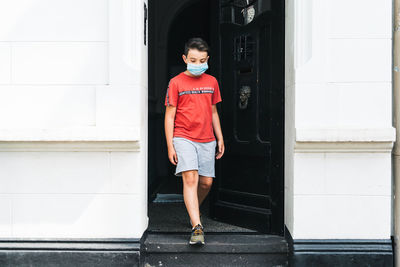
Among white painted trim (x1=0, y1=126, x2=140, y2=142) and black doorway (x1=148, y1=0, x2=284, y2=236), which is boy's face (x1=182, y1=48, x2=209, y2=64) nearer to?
black doorway (x1=148, y1=0, x2=284, y2=236)

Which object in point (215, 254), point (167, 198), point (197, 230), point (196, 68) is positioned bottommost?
point (215, 254)

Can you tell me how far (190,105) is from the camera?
320 centimetres

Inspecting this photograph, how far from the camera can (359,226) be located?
3.01 meters

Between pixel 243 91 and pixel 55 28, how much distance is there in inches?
68.6

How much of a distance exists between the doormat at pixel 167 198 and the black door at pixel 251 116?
112 centimetres

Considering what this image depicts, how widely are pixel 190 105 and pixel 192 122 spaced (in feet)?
0.48

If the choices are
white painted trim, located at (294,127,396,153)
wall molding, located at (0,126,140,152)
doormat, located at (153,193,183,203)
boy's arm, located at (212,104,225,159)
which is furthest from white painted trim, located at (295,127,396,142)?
doormat, located at (153,193,183,203)

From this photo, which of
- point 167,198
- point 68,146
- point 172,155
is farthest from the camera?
point 167,198

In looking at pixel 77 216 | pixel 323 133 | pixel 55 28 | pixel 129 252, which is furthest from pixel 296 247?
pixel 55 28

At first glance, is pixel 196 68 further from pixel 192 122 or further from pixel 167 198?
pixel 167 198

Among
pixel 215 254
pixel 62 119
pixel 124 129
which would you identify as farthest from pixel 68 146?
pixel 215 254

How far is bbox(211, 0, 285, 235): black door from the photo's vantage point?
336 centimetres

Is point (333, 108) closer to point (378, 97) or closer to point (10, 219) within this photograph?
point (378, 97)

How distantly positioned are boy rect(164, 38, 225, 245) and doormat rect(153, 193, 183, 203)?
1.74m
